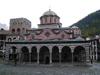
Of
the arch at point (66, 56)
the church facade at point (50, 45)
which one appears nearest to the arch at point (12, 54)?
the church facade at point (50, 45)

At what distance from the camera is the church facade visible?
2516 cm

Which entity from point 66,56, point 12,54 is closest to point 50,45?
point 66,56

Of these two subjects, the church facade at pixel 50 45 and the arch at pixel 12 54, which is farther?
the arch at pixel 12 54

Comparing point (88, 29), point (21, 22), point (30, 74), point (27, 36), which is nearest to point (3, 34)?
point (21, 22)

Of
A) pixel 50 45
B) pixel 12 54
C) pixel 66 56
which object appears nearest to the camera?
pixel 50 45

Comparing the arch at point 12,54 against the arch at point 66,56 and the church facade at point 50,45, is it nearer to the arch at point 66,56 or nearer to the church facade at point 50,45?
the church facade at point 50,45

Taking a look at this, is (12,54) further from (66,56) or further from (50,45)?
(66,56)

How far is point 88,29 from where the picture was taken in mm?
73250

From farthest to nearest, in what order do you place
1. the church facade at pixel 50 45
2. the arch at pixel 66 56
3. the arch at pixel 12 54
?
1. the arch at pixel 12 54
2. the arch at pixel 66 56
3. the church facade at pixel 50 45

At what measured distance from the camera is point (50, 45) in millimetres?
25297

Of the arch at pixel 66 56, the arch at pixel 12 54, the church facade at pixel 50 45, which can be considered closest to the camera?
the church facade at pixel 50 45

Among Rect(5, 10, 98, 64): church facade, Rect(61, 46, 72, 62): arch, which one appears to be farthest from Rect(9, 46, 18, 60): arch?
Rect(61, 46, 72, 62): arch

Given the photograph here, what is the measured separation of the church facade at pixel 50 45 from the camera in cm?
2516

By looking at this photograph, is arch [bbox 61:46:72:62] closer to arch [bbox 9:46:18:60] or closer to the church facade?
the church facade
